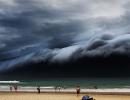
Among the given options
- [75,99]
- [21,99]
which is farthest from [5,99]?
[75,99]

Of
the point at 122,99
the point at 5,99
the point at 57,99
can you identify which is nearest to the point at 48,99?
the point at 57,99

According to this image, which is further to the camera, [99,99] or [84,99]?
[99,99]

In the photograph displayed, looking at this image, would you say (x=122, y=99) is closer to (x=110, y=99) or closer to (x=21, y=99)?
(x=110, y=99)

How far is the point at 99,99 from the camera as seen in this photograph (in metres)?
58.9

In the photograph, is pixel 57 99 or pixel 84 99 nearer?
pixel 84 99

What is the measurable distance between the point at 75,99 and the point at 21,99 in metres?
8.20

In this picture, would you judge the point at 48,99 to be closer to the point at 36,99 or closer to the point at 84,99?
the point at 36,99

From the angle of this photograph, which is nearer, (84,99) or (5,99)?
(84,99)

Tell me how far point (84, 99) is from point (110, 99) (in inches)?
268

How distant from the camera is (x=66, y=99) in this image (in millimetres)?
A: 59500

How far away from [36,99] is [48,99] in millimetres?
1825

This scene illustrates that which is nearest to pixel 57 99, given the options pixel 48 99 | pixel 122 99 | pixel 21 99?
pixel 48 99

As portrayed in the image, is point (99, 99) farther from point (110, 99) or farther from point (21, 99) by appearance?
point (21, 99)

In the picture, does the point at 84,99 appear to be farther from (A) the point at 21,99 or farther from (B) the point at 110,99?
(A) the point at 21,99
